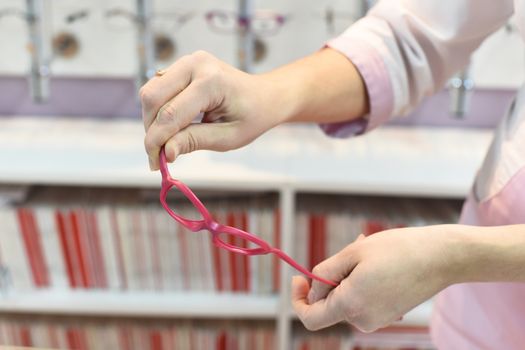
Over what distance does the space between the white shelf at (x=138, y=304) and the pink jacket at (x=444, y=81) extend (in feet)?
2.38

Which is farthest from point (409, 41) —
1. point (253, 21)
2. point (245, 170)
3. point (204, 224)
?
point (253, 21)

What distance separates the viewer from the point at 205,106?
65 cm

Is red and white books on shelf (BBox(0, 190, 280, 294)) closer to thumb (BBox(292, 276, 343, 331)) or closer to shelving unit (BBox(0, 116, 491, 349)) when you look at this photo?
shelving unit (BBox(0, 116, 491, 349))

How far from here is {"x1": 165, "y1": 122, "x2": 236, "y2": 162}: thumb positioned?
629mm

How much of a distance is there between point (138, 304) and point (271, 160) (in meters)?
0.47

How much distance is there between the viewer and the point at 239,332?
1646mm

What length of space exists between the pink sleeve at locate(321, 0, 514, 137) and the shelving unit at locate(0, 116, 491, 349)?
56 centimetres

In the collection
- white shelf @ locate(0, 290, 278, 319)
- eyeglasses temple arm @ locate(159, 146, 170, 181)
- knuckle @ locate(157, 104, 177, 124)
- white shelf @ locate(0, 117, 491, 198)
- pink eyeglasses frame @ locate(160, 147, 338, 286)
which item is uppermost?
knuckle @ locate(157, 104, 177, 124)

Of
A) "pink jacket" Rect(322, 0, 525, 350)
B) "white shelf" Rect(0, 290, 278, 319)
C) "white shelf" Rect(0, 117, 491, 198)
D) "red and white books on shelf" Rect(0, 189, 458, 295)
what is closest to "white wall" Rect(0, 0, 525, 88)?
"white shelf" Rect(0, 117, 491, 198)

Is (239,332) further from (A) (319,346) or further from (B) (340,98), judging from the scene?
(B) (340,98)

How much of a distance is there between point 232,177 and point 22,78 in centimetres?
75

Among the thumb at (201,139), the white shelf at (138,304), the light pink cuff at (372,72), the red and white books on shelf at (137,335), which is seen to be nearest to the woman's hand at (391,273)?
the thumb at (201,139)

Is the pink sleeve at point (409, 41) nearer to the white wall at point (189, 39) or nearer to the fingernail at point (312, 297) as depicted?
the fingernail at point (312, 297)

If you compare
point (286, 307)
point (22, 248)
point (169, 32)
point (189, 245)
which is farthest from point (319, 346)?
point (169, 32)
